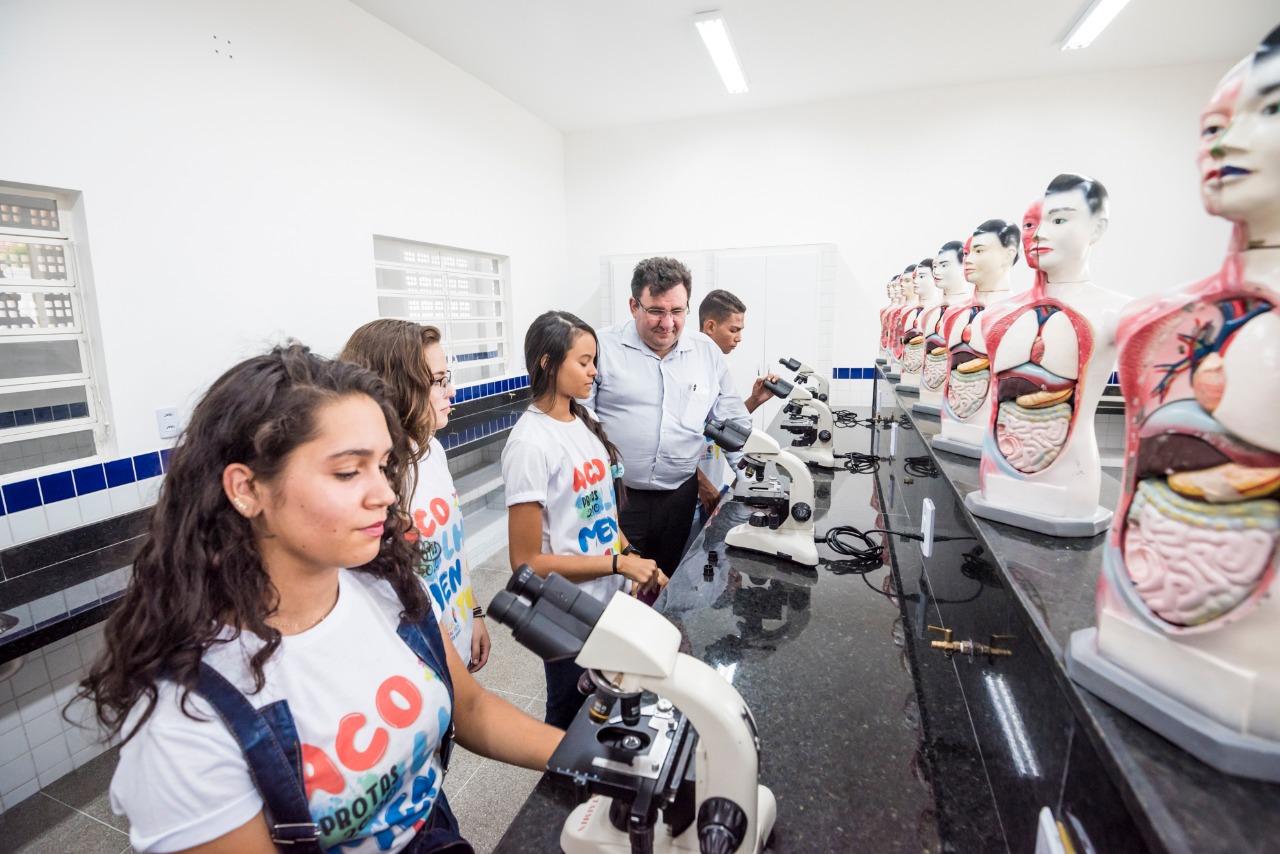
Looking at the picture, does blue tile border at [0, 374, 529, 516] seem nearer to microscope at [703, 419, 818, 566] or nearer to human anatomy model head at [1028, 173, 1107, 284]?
microscope at [703, 419, 818, 566]

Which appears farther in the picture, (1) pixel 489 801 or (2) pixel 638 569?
(1) pixel 489 801

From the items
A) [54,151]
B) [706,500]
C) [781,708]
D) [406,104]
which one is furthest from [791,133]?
[781,708]

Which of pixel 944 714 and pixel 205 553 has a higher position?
pixel 205 553

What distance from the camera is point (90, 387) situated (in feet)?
A: 7.66

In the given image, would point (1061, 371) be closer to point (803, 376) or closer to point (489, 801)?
point (489, 801)

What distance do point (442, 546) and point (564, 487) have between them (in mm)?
352

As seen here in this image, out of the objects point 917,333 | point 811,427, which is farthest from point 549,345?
point 917,333

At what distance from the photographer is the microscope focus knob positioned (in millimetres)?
700

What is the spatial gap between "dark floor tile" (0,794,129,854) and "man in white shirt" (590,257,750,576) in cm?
208

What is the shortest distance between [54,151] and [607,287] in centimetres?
415

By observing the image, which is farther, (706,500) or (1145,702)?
(706,500)

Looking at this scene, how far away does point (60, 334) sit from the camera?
2.22m

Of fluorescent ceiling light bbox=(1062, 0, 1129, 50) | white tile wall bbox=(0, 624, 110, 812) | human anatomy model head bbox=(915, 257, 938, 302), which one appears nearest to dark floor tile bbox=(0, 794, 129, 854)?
white tile wall bbox=(0, 624, 110, 812)

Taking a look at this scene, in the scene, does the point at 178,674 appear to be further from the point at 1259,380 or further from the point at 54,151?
the point at 54,151
